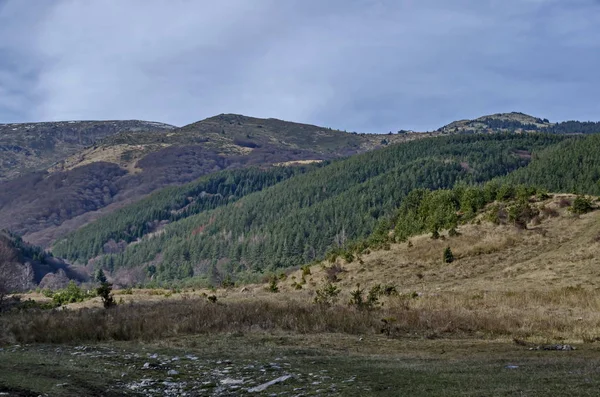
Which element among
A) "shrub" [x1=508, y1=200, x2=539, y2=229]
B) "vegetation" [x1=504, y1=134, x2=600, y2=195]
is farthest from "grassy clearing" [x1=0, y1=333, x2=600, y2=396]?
"vegetation" [x1=504, y1=134, x2=600, y2=195]

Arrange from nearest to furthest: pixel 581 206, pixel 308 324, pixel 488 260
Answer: pixel 308 324 < pixel 488 260 < pixel 581 206

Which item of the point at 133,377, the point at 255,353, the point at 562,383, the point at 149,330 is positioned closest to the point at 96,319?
the point at 149,330

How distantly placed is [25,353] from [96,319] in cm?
641

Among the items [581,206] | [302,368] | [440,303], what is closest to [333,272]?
[581,206]

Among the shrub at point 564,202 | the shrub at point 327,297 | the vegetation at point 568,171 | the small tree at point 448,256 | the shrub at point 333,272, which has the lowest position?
the shrub at point 327,297

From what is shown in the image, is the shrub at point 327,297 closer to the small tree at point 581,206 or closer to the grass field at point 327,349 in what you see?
the grass field at point 327,349

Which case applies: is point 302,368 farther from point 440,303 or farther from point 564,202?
point 564,202

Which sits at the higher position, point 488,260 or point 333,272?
point 488,260

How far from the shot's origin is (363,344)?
1806 cm

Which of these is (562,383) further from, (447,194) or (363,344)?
(447,194)

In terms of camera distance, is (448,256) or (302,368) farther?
(448,256)

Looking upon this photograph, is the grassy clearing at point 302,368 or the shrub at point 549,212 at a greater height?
the shrub at point 549,212

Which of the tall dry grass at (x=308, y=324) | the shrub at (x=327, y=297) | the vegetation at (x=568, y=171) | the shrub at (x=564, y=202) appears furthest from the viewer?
the vegetation at (x=568, y=171)

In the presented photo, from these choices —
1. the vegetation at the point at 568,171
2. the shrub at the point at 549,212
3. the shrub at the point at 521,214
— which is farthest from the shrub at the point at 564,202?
→ the vegetation at the point at 568,171
